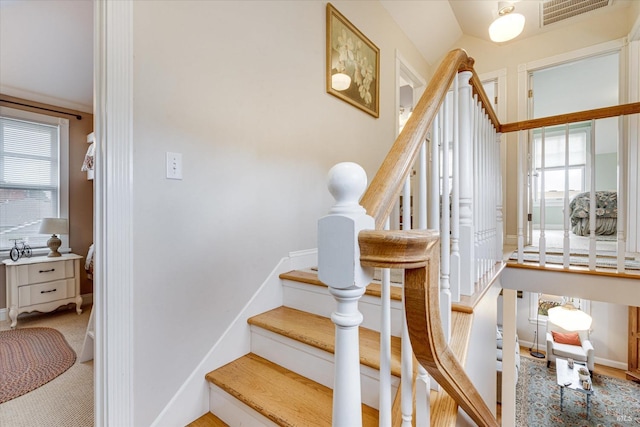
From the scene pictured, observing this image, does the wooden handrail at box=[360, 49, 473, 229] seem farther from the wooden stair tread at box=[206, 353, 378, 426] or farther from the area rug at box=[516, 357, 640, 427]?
the area rug at box=[516, 357, 640, 427]

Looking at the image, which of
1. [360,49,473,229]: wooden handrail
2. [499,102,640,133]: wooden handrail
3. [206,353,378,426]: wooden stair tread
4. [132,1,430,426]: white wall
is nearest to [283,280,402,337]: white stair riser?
[132,1,430,426]: white wall

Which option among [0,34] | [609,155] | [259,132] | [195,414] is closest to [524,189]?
[259,132]

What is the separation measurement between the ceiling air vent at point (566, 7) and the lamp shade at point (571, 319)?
13.3 feet

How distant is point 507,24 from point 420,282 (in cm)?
284

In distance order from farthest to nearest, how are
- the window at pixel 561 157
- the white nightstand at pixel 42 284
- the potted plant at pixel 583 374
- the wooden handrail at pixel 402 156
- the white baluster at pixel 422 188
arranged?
the window at pixel 561 157 → the potted plant at pixel 583 374 → the white nightstand at pixel 42 284 → the white baluster at pixel 422 188 → the wooden handrail at pixel 402 156

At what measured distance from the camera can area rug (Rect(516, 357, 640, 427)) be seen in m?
4.18

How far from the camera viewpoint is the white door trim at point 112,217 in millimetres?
1080

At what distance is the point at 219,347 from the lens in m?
1.45

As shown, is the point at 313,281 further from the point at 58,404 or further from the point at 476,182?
the point at 58,404

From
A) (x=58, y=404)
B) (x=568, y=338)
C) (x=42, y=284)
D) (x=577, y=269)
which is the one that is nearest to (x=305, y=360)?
(x=58, y=404)

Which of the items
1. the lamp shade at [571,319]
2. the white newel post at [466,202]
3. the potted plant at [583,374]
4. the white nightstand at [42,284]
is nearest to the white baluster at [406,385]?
the white newel post at [466,202]

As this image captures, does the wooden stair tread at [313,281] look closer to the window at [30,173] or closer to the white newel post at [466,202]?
the white newel post at [466,202]

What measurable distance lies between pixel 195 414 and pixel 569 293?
2.31 m

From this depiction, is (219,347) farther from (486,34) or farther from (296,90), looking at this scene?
(486,34)
